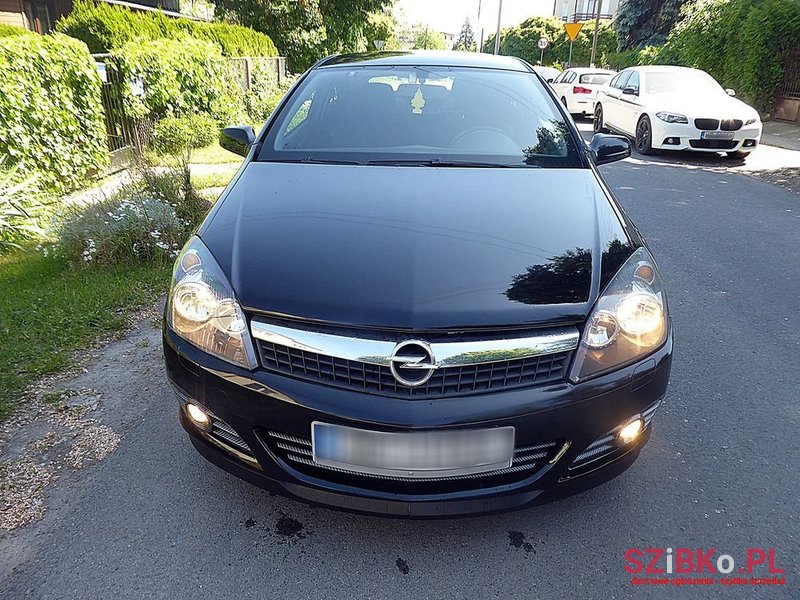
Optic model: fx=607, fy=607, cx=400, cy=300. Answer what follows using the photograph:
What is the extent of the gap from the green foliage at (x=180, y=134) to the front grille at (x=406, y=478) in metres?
7.18

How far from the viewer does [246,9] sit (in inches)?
699

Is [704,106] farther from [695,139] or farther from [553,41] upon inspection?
[553,41]

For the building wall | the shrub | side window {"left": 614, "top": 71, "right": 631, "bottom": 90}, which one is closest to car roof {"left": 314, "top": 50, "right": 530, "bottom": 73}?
the shrub

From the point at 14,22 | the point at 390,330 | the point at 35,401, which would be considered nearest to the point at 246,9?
the point at 14,22

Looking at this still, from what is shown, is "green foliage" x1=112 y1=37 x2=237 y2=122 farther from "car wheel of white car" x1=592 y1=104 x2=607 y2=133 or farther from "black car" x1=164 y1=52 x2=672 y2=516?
"car wheel of white car" x1=592 y1=104 x2=607 y2=133

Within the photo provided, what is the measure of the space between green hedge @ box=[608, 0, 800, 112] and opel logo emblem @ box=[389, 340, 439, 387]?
1602 centimetres

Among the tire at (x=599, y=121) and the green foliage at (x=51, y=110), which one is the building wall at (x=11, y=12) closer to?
the green foliage at (x=51, y=110)

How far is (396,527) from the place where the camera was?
2.25 meters

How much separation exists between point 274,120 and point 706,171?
Answer: 814cm

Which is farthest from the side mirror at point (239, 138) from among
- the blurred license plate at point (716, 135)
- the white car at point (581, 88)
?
the white car at point (581, 88)

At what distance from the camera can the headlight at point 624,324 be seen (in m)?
1.98

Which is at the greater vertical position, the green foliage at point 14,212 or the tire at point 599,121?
the green foliage at point 14,212

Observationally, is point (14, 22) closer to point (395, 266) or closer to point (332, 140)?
point (332, 140)

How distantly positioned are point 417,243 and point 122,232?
11.2ft
